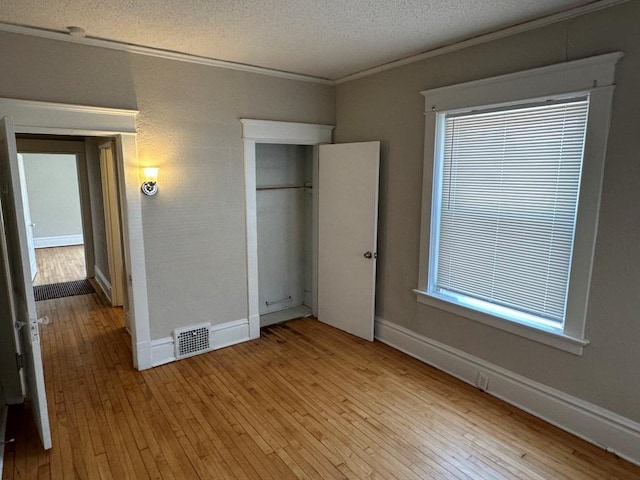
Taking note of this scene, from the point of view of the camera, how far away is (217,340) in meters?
3.92

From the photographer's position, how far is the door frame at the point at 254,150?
12.6 feet

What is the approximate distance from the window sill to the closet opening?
1.73 metres

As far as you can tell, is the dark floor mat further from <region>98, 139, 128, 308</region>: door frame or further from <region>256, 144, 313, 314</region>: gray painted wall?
<region>256, 144, 313, 314</region>: gray painted wall

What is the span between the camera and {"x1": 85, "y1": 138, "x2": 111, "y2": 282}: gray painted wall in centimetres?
538

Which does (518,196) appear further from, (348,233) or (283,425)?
(283,425)

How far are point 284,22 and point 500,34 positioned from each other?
60.0 inches

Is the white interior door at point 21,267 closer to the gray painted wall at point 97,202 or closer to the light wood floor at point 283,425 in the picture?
the light wood floor at point 283,425

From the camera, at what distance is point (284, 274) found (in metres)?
4.95

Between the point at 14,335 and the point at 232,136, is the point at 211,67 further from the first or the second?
the point at 14,335

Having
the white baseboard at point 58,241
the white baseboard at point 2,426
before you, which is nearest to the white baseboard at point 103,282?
the white baseboard at point 2,426

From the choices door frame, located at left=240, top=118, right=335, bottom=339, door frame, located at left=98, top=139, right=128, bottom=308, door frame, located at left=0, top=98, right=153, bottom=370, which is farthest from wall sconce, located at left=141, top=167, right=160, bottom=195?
door frame, located at left=98, top=139, right=128, bottom=308

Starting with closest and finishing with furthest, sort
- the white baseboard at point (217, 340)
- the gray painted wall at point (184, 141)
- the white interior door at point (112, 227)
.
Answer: the gray painted wall at point (184, 141) → the white baseboard at point (217, 340) → the white interior door at point (112, 227)

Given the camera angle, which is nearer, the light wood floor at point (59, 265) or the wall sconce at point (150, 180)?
the wall sconce at point (150, 180)

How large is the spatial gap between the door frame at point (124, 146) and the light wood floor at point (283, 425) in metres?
0.48
